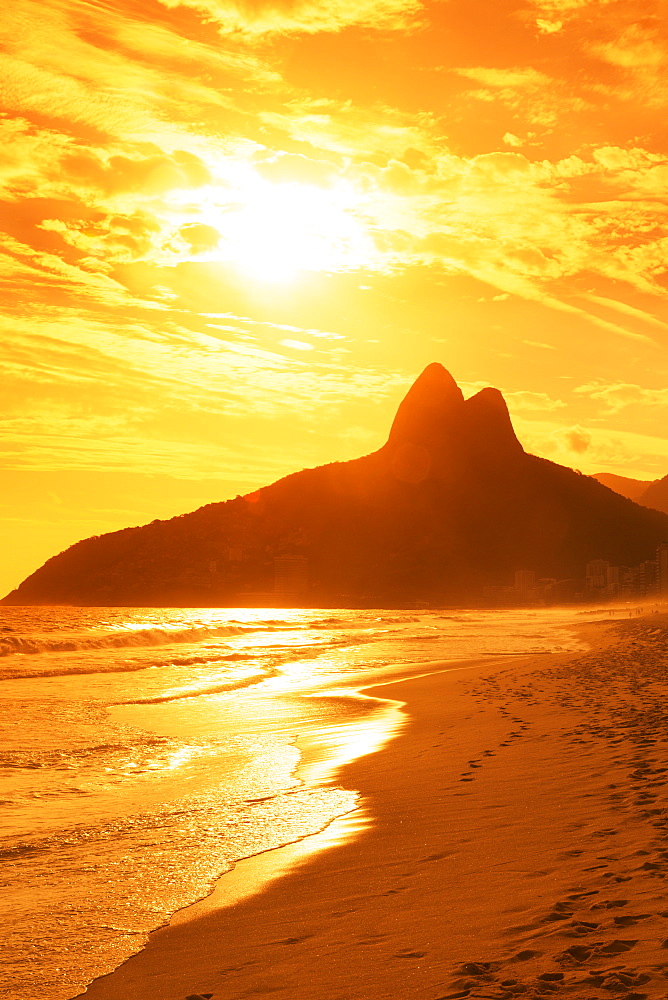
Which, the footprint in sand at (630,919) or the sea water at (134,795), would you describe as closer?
the footprint in sand at (630,919)

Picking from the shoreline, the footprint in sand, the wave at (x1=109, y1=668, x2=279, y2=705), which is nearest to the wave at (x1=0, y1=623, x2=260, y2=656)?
the wave at (x1=109, y1=668, x2=279, y2=705)

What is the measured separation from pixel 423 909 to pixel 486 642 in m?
43.2

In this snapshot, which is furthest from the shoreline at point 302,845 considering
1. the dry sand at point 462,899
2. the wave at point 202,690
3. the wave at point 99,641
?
the wave at point 99,641

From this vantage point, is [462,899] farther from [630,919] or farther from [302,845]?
[302,845]

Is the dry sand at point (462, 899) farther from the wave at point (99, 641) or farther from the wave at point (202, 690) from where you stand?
the wave at point (99, 641)

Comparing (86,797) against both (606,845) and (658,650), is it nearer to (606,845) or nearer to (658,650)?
(606,845)

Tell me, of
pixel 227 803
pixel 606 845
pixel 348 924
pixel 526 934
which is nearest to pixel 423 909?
pixel 348 924

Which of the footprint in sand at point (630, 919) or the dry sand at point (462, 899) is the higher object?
the footprint in sand at point (630, 919)

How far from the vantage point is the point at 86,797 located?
10469 mm

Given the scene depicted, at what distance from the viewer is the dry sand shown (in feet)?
15.1

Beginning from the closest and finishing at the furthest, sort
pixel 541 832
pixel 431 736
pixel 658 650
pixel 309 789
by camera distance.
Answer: pixel 541 832 < pixel 309 789 < pixel 431 736 < pixel 658 650

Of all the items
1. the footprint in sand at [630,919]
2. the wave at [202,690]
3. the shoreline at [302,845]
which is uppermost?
the footprint in sand at [630,919]

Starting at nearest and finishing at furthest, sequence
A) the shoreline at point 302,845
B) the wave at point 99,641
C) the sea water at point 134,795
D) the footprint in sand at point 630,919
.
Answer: the footprint in sand at point 630,919 < the sea water at point 134,795 < the shoreline at point 302,845 < the wave at point 99,641

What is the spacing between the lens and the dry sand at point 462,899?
4.59 metres
